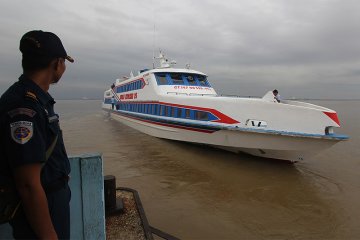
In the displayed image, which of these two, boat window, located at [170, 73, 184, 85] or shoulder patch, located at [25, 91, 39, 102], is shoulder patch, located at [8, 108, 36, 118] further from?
boat window, located at [170, 73, 184, 85]

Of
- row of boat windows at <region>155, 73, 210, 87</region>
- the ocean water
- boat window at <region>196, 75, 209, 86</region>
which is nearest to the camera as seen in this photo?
the ocean water

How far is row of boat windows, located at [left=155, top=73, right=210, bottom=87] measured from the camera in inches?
523

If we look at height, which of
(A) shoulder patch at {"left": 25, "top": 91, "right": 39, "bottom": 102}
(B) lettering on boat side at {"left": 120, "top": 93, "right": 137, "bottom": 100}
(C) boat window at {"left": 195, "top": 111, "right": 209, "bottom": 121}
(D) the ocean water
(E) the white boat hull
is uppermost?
(B) lettering on boat side at {"left": 120, "top": 93, "right": 137, "bottom": 100}

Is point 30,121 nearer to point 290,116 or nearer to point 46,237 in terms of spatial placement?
point 46,237

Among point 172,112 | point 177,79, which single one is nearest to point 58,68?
point 172,112

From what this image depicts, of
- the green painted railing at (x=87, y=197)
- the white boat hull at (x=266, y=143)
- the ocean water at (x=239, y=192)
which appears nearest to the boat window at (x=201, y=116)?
the white boat hull at (x=266, y=143)

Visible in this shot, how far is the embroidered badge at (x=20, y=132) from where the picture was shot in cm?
136

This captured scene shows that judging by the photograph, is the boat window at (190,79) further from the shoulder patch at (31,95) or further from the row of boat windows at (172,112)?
the shoulder patch at (31,95)

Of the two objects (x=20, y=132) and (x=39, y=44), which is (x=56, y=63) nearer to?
(x=39, y=44)

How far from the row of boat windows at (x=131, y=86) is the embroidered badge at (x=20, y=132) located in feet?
45.5

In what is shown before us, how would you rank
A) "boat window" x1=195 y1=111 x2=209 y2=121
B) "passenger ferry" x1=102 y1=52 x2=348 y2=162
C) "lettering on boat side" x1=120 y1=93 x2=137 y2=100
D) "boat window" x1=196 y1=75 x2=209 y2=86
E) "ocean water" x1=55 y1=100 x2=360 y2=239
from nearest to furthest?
"ocean water" x1=55 y1=100 x2=360 y2=239 → "passenger ferry" x1=102 y1=52 x2=348 y2=162 → "boat window" x1=195 y1=111 x2=209 y2=121 → "boat window" x1=196 y1=75 x2=209 y2=86 → "lettering on boat side" x1=120 y1=93 x2=137 y2=100

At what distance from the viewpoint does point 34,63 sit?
5.13 ft

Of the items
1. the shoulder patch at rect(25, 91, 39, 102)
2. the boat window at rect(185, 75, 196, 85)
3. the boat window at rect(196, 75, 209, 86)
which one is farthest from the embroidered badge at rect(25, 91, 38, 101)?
the boat window at rect(196, 75, 209, 86)

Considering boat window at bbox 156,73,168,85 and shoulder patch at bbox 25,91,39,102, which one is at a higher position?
boat window at bbox 156,73,168,85
